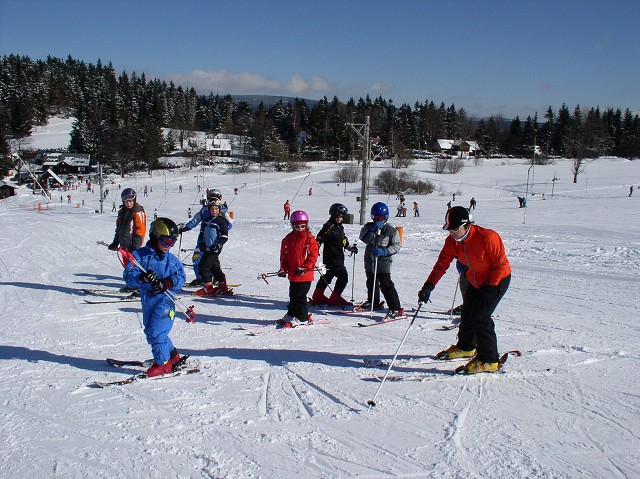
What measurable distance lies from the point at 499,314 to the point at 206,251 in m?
5.17

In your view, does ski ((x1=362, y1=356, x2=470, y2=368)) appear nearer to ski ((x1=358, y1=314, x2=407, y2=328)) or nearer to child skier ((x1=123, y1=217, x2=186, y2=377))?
ski ((x1=358, y1=314, x2=407, y2=328))

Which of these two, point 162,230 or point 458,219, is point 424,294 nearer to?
point 458,219

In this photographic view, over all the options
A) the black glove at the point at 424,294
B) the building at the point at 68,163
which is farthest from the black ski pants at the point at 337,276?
the building at the point at 68,163

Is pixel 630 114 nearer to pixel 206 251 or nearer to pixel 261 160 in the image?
pixel 261 160

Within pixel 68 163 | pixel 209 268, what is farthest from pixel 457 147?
pixel 209 268

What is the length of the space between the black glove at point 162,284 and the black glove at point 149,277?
40 millimetres

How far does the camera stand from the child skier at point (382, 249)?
720 cm

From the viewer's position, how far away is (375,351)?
5.91 metres

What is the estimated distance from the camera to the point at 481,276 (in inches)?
196

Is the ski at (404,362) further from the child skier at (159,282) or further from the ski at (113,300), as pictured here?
the ski at (113,300)

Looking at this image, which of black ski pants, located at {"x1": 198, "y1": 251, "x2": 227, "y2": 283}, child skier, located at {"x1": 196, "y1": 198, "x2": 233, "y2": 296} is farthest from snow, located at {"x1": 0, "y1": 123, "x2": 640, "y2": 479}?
black ski pants, located at {"x1": 198, "y1": 251, "x2": 227, "y2": 283}

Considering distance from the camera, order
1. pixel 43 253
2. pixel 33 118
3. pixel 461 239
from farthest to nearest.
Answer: pixel 33 118 < pixel 43 253 < pixel 461 239

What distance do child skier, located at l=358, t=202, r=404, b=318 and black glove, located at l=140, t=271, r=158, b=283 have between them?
3.43 metres

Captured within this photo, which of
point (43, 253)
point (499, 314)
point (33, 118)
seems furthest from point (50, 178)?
point (499, 314)
